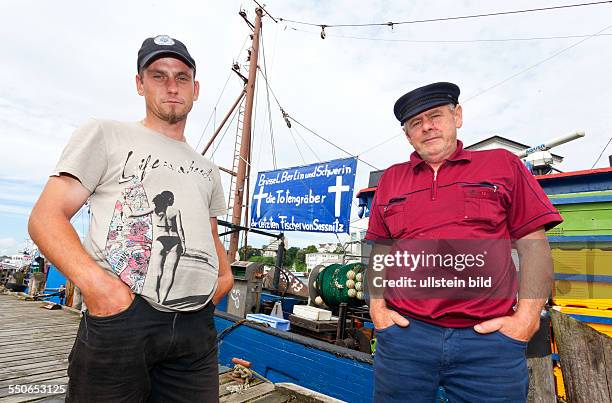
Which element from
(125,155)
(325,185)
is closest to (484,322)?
(125,155)

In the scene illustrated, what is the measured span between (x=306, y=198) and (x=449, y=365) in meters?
7.04

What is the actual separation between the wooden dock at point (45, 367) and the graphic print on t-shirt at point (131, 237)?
2.41m

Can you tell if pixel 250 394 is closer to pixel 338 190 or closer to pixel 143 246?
pixel 143 246

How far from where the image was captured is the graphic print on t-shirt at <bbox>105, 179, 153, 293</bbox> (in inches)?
62.4

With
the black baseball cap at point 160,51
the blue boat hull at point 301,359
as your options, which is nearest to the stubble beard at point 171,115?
the black baseball cap at point 160,51

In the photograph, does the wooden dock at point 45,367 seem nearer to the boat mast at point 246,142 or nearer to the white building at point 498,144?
the boat mast at point 246,142

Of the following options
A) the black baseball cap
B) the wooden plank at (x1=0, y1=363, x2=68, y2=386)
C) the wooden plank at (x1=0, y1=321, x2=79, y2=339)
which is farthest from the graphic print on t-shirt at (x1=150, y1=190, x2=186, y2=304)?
the wooden plank at (x1=0, y1=321, x2=79, y2=339)

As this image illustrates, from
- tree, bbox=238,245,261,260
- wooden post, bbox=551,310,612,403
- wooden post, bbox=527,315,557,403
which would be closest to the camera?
wooden post, bbox=551,310,612,403

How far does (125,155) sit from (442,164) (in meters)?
1.91

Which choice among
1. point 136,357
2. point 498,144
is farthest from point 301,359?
point 498,144

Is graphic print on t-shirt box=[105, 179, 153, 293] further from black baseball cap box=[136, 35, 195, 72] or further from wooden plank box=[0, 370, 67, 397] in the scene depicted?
wooden plank box=[0, 370, 67, 397]

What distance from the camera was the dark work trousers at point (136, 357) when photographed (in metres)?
1.51

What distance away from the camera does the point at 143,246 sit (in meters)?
1.66

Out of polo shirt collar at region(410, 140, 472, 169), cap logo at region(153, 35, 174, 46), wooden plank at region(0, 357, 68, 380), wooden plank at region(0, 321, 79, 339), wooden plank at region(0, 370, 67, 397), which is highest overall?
cap logo at region(153, 35, 174, 46)
